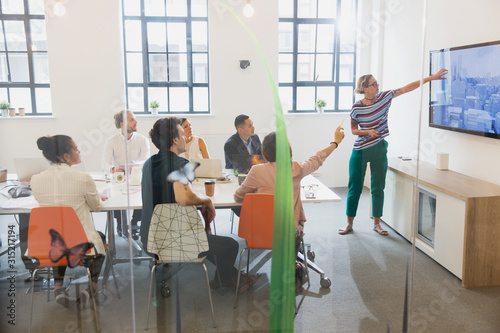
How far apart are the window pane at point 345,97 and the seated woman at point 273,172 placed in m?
0.11

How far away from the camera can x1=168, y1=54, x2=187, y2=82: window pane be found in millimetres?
1993

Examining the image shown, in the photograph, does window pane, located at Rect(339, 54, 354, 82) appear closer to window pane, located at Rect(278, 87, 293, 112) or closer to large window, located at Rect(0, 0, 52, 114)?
window pane, located at Rect(278, 87, 293, 112)

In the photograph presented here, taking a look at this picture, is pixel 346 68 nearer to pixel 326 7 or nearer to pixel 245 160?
pixel 326 7

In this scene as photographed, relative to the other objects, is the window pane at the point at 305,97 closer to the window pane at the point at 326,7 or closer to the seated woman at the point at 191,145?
the window pane at the point at 326,7

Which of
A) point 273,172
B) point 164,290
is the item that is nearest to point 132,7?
point 273,172

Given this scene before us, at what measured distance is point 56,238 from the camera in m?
2.23

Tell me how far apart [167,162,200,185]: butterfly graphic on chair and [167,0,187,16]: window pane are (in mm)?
666

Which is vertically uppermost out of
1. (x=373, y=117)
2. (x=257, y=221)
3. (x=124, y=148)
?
(x=373, y=117)

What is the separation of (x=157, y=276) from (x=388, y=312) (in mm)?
1321

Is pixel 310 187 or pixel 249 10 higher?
pixel 249 10

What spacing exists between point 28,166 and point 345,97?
5.00 feet

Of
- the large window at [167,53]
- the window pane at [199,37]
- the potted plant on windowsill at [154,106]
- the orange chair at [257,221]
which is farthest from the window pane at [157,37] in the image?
the orange chair at [257,221]

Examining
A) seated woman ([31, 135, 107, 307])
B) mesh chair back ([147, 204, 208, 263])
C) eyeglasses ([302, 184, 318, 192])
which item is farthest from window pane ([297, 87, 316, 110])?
seated woman ([31, 135, 107, 307])

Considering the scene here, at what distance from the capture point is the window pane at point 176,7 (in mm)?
1988
